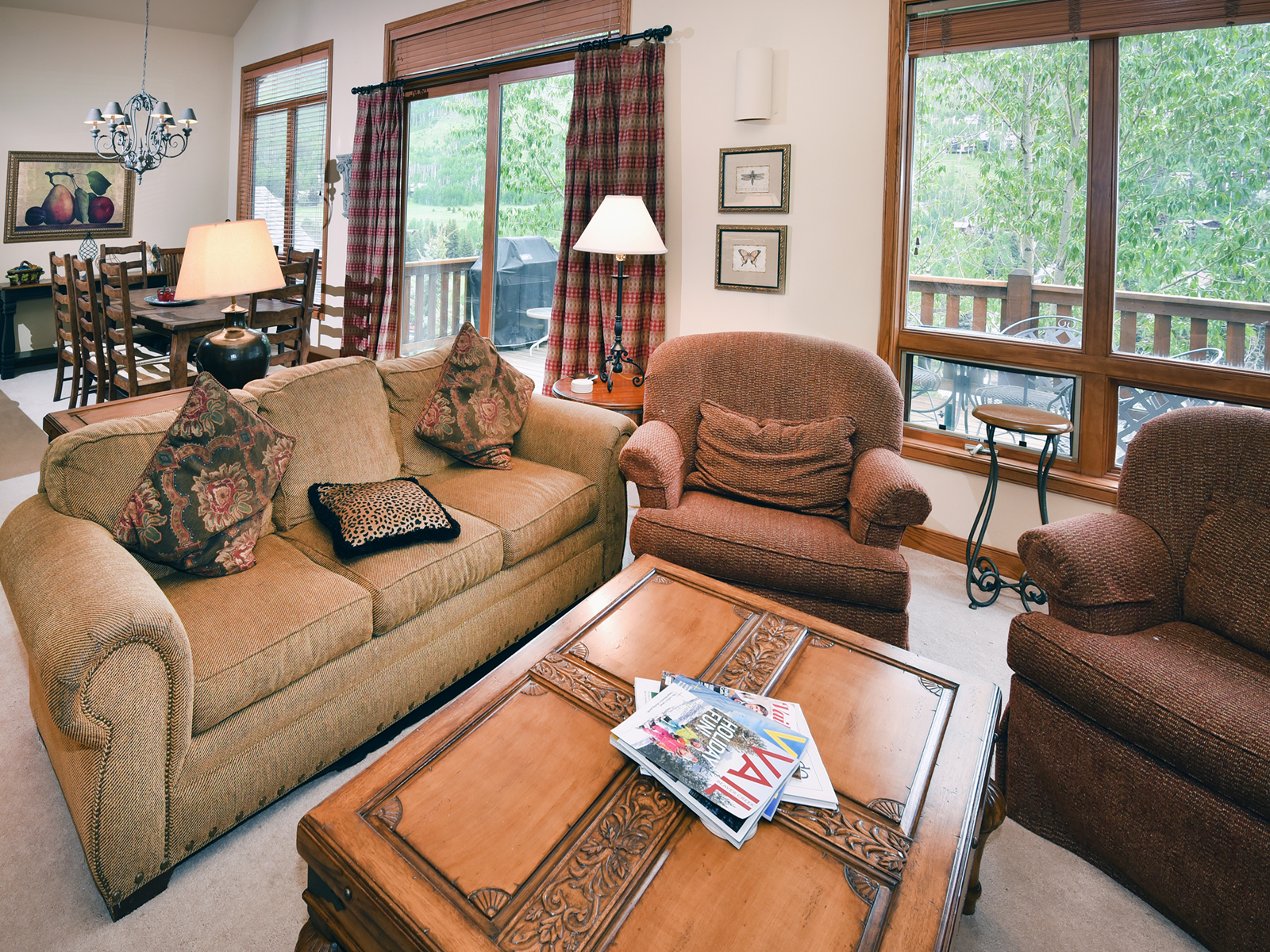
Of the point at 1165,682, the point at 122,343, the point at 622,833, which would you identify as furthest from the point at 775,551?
the point at 122,343

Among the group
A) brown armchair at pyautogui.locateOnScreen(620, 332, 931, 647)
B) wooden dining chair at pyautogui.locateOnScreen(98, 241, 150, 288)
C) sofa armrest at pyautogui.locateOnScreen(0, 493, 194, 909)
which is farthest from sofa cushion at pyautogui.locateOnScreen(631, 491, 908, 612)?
wooden dining chair at pyautogui.locateOnScreen(98, 241, 150, 288)

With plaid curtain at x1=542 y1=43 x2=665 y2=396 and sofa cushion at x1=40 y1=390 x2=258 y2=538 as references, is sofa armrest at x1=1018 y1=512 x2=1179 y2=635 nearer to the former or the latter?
sofa cushion at x1=40 y1=390 x2=258 y2=538

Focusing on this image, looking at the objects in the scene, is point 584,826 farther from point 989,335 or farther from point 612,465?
point 989,335

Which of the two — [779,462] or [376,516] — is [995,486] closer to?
[779,462]

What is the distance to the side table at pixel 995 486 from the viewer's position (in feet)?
9.20

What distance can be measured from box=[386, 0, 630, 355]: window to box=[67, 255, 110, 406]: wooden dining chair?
6.20 ft

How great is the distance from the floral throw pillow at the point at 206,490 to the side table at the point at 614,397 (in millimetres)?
1408

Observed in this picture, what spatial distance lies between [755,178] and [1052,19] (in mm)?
1317

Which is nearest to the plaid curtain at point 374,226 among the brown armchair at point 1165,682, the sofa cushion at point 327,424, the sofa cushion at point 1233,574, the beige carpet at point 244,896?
the sofa cushion at point 327,424

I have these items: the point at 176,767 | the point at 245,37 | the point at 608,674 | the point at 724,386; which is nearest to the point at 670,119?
the point at 724,386

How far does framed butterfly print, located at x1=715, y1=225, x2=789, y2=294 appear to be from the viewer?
12.0 ft

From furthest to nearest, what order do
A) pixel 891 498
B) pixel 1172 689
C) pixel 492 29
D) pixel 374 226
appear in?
1. pixel 374 226
2. pixel 492 29
3. pixel 891 498
4. pixel 1172 689

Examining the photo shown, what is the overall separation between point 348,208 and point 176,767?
16.9 feet

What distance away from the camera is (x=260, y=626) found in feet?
5.71
